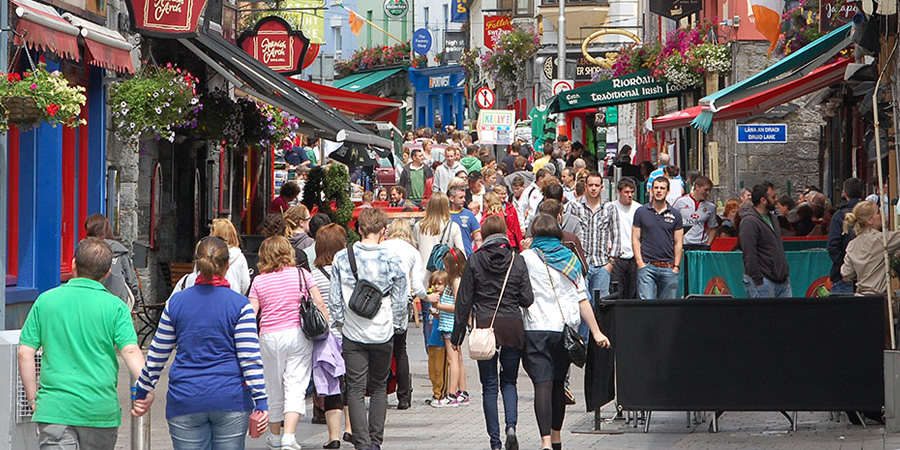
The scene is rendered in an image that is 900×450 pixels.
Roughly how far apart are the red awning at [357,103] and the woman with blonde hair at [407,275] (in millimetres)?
10736

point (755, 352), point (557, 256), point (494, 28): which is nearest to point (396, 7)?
point (494, 28)

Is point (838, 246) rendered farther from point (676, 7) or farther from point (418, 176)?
point (676, 7)

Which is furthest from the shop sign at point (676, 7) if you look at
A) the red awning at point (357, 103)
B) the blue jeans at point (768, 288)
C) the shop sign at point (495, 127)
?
the blue jeans at point (768, 288)

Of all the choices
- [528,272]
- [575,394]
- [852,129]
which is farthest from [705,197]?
[528,272]

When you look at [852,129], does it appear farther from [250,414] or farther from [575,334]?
[250,414]

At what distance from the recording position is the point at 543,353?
34.1 ft

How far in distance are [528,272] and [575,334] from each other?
1.81ft

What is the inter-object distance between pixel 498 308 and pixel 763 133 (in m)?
13.8

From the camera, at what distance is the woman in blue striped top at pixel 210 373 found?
24.8 ft

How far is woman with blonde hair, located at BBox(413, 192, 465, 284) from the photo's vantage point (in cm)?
1482

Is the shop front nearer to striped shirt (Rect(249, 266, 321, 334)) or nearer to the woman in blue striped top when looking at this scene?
striped shirt (Rect(249, 266, 321, 334))

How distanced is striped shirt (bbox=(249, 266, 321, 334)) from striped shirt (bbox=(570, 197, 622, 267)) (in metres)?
5.27

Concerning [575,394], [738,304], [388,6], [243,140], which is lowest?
[575,394]

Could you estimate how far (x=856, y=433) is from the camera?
443 inches
